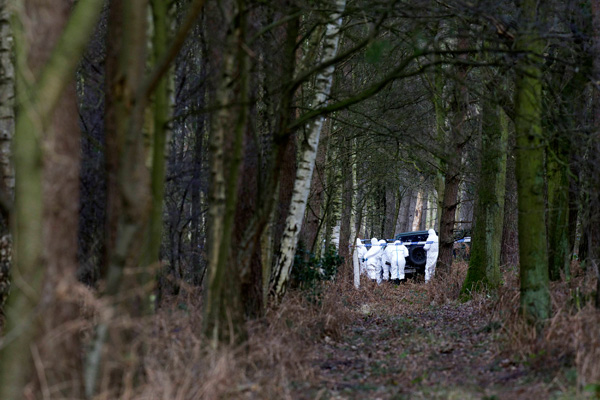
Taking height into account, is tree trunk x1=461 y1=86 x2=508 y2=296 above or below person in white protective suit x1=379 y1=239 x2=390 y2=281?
above

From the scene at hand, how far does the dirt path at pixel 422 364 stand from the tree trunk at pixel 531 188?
81 centimetres

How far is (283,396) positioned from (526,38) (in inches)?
187

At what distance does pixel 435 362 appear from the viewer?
779cm

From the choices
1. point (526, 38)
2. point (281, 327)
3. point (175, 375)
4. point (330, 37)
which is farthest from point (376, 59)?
point (175, 375)

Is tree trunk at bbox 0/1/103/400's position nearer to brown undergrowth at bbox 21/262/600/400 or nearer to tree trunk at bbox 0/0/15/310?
brown undergrowth at bbox 21/262/600/400

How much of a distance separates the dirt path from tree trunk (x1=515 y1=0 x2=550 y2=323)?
0.81 metres

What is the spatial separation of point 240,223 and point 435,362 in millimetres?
2826

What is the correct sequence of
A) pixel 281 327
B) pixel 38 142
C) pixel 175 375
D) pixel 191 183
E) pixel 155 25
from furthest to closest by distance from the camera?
pixel 191 183 < pixel 281 327 < pixel 155 25 < pixel 175 375 < pixel 38 142

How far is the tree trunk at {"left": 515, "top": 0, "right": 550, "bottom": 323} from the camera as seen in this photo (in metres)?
7.61

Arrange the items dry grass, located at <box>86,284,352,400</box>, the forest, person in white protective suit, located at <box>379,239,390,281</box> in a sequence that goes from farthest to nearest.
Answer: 1. person in white protective suit, located at <box>379,239,390,281</box>
2. dry grass, located at <box>86,284,352,400</box>
3. the forest

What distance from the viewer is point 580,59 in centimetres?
834

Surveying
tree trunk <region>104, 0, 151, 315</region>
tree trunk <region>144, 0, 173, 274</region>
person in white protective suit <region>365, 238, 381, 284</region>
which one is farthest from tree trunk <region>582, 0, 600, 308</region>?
person in white protective suit <region>365, 238, 381, 284</region>

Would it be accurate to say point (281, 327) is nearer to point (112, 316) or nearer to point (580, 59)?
point (112, 316)

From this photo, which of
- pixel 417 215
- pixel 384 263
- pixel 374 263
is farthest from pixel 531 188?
pixel 417 215
